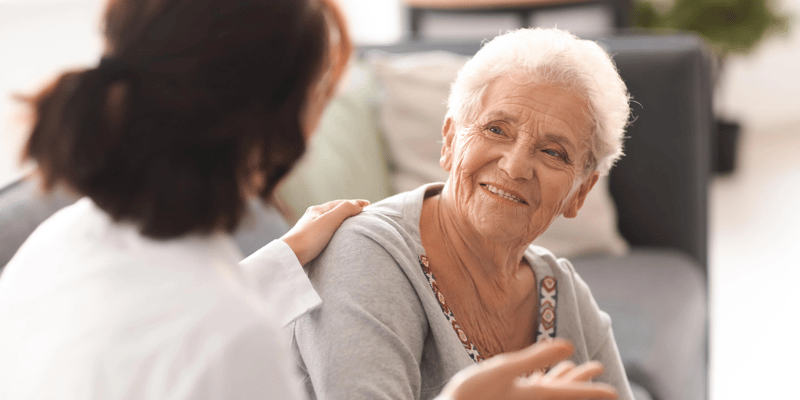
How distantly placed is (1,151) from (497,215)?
126cm

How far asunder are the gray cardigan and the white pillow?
3.32 feet

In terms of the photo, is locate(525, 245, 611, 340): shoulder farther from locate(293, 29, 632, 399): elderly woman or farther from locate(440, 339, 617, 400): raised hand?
locate(440, 339, 617, 400): raised hand

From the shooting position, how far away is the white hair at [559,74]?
3.95 feet

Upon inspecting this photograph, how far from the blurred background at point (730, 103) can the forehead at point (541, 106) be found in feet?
1.48

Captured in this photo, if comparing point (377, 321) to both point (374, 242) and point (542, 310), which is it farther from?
point (542, 310)

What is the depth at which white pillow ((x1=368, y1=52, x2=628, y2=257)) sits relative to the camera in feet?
7.57

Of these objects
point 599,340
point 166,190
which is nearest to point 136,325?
point 166,190

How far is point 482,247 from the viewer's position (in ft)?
4.23

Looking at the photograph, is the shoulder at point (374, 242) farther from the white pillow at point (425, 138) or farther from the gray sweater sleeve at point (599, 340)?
the white pillow at point (425, 138)

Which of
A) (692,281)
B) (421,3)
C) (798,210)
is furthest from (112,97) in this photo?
(798,210)

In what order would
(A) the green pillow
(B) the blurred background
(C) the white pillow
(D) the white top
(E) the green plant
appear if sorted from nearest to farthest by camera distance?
(D) the white top → (A) the green pillow → (C) the white pillow → (B) the blurred background → (E) the green plant

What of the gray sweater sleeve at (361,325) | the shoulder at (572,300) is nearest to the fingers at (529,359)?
the gray sweater sleeve at (361,325)

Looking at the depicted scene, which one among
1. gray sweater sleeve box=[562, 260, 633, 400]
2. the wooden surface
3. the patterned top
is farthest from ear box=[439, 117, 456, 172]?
the wooden surface

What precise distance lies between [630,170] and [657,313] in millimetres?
587
